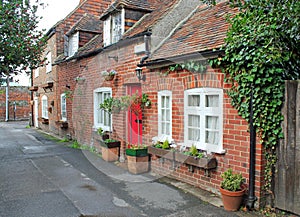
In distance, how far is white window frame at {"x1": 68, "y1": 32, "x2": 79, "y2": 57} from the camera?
12.4m

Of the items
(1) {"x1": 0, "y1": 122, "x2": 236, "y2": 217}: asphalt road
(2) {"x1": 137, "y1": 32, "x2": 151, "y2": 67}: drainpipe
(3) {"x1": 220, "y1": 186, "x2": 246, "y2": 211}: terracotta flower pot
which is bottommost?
(1) {"x1": 0, "y1": 122, "x2": 236, "y2": 217}: asphalt road

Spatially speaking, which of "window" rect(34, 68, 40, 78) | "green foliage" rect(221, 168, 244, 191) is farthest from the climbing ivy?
"window" rect(34, 68, 40, 78)

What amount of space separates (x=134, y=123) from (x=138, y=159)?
152 cm

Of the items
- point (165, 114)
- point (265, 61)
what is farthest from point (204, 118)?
point (265, 61)

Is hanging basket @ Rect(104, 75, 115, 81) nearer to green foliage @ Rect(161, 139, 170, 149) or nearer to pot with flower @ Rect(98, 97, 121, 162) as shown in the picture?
pot with flower @ Rect(98, 97, 121, 162)

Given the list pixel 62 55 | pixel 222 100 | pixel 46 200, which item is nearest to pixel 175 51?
pixel 222 100

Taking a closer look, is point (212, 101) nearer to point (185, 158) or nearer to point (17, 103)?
point (185, 158)

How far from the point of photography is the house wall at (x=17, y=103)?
2836 cm

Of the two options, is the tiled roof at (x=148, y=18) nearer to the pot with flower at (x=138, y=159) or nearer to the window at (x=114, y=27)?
the window at (x=114, y=27)

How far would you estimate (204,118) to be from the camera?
5.52 meters

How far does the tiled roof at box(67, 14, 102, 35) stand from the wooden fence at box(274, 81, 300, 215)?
10.3 m

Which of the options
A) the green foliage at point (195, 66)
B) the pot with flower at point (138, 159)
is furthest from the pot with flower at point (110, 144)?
the green foliage at point (195, 66)

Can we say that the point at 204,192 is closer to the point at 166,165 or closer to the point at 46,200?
the point at 166,165

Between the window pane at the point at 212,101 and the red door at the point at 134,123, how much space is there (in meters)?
2.60
